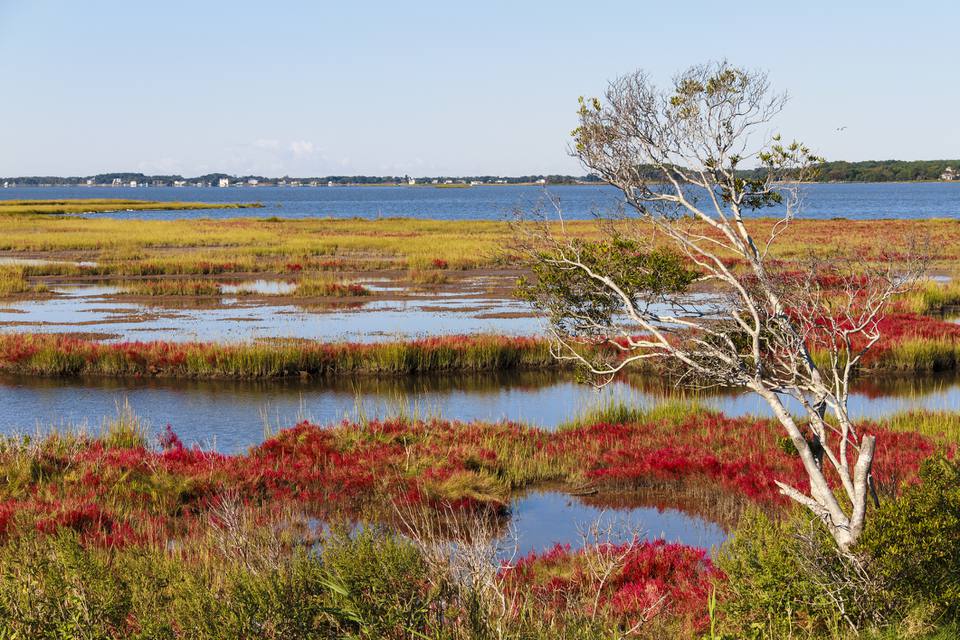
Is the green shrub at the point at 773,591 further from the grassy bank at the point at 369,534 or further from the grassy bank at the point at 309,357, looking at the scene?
the grassy bank at the point at 309,357

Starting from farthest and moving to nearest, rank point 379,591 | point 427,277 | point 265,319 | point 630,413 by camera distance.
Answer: point 427,277 → point 265,319 → point 630,413 → point 379,591

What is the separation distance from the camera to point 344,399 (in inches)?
979

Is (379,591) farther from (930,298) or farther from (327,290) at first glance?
(327,290)

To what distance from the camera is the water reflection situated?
2183cm

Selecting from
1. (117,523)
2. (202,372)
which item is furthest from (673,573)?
(202,372)

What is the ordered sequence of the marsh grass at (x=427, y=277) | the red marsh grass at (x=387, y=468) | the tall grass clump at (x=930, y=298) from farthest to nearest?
the marsh grass at (x=427, y=277) → the tall grass clump at (x=930, y=298) → the red marsh grass at (x=387, y=468)

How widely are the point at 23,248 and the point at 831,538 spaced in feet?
224

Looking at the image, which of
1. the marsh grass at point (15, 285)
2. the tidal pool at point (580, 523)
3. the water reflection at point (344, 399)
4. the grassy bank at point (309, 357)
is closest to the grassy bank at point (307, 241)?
the marsh grass at point (15, 285)

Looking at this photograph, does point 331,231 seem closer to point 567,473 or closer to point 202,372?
point 202,372

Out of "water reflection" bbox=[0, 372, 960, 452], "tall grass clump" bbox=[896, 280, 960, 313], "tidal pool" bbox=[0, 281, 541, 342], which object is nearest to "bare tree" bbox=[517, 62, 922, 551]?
"water reflection" bbox=[0, 372, 960, 452]

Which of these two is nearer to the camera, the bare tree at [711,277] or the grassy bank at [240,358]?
the bare tree at [711,277]

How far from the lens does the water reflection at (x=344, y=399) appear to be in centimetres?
2183

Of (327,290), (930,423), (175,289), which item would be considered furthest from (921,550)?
(175,289)

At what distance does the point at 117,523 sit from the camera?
13.3 meters
